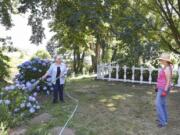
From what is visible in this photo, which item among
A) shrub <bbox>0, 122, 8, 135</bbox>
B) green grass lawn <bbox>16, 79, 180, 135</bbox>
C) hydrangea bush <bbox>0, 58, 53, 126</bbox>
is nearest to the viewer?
shrub <bbox>0, 122, 8, 135</bbox>

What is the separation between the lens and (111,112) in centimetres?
854

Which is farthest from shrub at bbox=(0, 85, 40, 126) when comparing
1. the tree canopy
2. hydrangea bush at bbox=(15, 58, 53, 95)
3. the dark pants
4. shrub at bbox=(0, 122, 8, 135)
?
the tree canopy

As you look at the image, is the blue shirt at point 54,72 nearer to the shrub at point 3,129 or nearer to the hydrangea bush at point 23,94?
the hydrangea bush at point 23,94

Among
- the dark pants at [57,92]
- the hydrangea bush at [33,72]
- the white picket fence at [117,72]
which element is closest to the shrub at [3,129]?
the dark pants at [57,92]

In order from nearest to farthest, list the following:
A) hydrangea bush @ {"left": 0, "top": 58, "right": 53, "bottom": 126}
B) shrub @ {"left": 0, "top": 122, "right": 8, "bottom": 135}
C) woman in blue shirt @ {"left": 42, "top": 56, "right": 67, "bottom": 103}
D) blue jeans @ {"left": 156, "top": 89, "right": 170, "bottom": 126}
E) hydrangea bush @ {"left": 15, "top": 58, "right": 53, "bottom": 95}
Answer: shrub @ {"left": 0, "top": 122, "right": 8, "bottom": 135} < blue jeans @ {"left": 156, "top": 89, "right": 170, "bottom": 126} < hydrangea bush @ {"left": 0, "top": 58, "right": 53, "bottom": 126} < woman in blue shirt @ {"left": 42, "top": 56, "right": 67, "bottom": 103} < hydrangea bush @ {"left": 15, "top": 58, "right": 53, "bottom": 95}

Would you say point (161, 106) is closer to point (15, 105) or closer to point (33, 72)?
point (15, 105)

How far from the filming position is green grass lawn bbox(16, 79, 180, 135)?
283 inches

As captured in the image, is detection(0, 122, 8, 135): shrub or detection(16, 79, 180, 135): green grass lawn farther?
detection(16, 79, 180, 135): green grass lawn

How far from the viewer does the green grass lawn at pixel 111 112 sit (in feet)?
23.6

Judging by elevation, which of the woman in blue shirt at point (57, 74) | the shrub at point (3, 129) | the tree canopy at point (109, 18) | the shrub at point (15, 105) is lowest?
the shrub at point (3, 129)

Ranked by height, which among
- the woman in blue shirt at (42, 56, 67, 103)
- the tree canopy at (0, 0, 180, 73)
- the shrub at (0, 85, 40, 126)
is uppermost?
the tree canopy at (0, 0, 180, 73)

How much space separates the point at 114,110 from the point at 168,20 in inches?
445

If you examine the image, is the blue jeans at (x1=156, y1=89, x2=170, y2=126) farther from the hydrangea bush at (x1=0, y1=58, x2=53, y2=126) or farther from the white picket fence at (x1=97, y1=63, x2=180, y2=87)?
the white picket fence at (x1=97, y1=63, x2=180, y2=87)

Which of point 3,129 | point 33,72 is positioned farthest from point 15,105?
point 33,72
